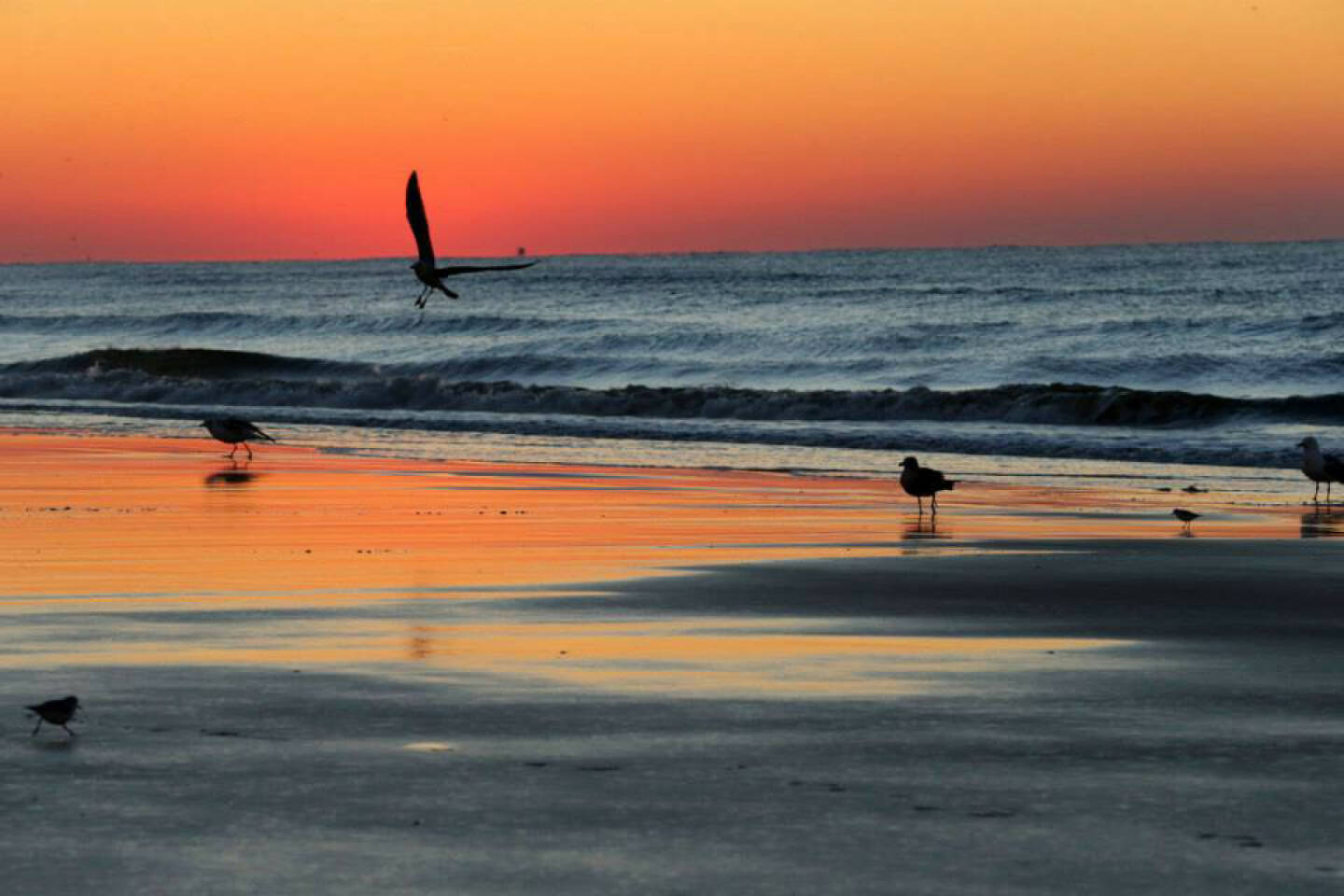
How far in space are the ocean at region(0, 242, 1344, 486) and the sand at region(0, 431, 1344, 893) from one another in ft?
36.6

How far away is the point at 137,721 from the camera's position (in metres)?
7.57

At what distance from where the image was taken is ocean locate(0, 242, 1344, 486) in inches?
1141

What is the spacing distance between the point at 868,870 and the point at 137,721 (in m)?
3.09

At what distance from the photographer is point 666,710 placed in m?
7.82

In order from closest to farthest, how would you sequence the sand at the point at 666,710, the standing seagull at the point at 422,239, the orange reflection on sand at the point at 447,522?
the sand at the point at 666,710
the orange reflection on sand at the point at 447,522
the standing seagull at the point at 422,239

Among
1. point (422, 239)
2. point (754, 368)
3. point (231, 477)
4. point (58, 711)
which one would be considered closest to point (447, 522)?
point (422, 239)

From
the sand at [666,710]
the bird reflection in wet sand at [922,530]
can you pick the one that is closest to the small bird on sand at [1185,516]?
the sand at [666,710]

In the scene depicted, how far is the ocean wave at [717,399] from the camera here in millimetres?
35719

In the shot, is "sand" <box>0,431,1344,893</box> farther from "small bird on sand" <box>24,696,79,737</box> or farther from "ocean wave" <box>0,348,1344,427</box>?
"ocean wave" <box>0,348,1344,427</box>

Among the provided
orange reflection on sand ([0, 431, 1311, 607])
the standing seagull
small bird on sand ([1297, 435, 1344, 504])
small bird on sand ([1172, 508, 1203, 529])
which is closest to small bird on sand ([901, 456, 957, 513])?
orange reflection on sand ([0, 431, 1311, 607])

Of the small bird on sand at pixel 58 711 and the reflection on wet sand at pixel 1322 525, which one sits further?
the reflection on wet sand at pixel 1322 525

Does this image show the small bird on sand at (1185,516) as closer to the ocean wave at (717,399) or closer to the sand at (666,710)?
the sand at (666,710)

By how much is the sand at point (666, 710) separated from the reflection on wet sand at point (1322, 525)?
0.70m

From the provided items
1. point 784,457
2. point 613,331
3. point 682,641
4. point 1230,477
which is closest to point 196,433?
point 784,457
